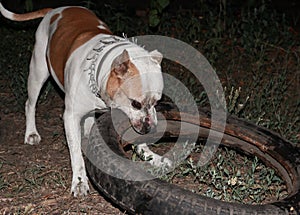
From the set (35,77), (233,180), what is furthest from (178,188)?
(35,77)

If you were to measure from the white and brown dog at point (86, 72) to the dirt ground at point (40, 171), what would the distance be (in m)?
0.13

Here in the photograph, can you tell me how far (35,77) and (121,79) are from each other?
1522 mm

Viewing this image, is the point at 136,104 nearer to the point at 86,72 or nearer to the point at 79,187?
the point at 86,72

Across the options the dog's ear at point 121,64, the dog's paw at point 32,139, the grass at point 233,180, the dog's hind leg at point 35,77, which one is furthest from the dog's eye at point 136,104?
the dog's paw at point 32,139

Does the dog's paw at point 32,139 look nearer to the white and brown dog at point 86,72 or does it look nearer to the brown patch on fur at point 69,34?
the white and brown dog at point 86,72

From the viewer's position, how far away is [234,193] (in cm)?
436

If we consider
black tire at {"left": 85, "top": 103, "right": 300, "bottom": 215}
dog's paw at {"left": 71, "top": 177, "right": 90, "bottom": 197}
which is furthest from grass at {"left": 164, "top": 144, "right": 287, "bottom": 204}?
dog's paw at {"left": 71, "top": 177, "right": 90, "bottom": 197}

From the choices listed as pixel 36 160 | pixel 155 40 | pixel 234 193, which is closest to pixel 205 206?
pixel 234 193

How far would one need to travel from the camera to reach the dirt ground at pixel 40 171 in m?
4.33

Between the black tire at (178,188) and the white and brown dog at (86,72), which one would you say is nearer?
the black tire at (178,188)

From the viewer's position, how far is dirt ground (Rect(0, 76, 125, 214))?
14.2 feet

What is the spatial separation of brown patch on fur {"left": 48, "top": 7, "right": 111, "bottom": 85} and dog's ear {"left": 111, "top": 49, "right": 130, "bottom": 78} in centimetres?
74

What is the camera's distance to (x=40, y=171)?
4863 mm

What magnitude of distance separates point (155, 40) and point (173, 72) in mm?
756
